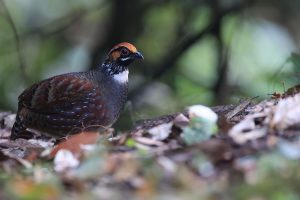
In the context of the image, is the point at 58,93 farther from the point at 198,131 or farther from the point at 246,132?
the point at 246,132

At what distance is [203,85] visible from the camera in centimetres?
1052

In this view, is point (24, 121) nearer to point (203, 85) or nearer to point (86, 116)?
point (86, 116)

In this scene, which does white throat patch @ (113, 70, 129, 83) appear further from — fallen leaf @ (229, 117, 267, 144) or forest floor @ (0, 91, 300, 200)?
fallen leaf @ (229, 117, 267, 144)

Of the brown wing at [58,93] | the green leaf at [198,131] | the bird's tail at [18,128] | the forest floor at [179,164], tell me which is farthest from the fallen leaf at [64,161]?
the bird's tail at [18,128]

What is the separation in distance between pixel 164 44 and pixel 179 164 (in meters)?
7.54

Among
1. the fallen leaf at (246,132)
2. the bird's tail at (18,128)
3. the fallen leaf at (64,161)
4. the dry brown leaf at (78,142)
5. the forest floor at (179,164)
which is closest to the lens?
the forest floor at (179,164)

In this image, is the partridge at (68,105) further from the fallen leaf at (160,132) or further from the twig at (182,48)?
the twig at (182,48)

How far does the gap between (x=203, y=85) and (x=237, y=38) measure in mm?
1436

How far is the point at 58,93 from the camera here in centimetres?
709

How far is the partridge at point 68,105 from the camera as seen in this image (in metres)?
7.04

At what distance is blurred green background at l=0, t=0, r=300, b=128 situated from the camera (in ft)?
33.1

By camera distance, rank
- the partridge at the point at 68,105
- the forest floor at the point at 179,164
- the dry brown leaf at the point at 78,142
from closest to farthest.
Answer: the forest floor at the point at 179,164
the dry brown leaf at the point at 78,142
the partridge at the point at 68,105

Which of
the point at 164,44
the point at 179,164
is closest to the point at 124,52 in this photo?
the point at 179,164

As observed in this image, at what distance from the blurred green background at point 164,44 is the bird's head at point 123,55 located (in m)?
1.22
